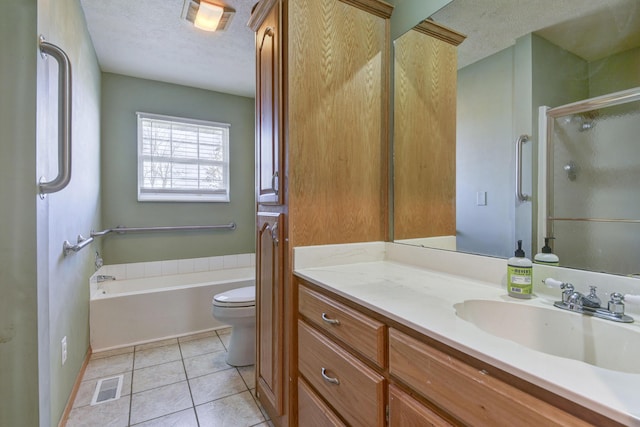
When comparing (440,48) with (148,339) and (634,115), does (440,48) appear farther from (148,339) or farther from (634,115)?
(148,339)

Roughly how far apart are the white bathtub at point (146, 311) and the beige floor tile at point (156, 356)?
0.17 metres

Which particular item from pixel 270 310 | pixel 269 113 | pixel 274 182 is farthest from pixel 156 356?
pixel 269 113

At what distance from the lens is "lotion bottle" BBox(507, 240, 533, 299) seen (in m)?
0.95

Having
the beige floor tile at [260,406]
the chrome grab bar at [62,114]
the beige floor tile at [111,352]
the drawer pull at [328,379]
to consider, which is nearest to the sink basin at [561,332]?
the drawer pull at [328,379]

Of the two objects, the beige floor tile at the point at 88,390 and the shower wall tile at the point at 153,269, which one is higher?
the shower wall tile at the point at 153,269

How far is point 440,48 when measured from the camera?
1.48 meters

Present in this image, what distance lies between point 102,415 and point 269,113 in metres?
1.89

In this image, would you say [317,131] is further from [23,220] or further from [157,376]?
[157,376]

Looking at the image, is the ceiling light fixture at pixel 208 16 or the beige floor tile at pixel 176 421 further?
the ceiling light fixture at pixel 208 16

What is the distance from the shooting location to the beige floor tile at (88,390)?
177 centimetres

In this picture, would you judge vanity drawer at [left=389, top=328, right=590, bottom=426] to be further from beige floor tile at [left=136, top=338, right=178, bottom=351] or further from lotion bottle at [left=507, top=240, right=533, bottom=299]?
beige floor tile at [left=136, top=338, right=178, bottom=351]

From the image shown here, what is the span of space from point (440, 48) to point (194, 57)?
84.0 inches

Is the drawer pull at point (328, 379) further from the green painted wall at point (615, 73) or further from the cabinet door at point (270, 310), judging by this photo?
the green painted wall at point (615, 73)

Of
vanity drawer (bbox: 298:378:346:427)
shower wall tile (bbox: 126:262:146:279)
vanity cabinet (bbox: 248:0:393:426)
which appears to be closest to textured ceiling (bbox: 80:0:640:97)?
vanity cabinet (bbox: 248:0:393:426)
